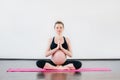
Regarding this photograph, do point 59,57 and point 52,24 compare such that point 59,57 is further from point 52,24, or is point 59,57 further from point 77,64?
point 52,24

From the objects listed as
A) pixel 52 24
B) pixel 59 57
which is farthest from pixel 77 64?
pixel 52 24

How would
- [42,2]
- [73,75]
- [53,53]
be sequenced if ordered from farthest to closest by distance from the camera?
[42,2] < [53,53] < [73,75]

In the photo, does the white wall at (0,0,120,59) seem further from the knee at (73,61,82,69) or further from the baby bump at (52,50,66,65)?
the baby bump at (52,50,66,65)

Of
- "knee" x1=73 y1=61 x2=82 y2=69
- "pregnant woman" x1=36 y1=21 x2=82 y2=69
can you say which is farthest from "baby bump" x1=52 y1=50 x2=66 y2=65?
"knee" x1=73 y1=61 x2=82 y2=69

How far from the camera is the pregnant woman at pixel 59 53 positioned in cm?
307

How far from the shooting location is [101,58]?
14.6 ft

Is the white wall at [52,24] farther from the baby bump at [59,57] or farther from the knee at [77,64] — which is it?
the baby bump at [59,57]

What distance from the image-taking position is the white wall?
440 cm

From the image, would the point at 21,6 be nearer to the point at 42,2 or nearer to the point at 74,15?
the point at 42,2

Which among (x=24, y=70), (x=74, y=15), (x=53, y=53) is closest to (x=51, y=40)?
(x=53, y=53)

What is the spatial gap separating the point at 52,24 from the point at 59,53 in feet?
4.58

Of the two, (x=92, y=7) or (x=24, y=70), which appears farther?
(x=92, y=7)

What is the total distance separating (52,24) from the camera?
440cm

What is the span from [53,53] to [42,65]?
0.68 ft
